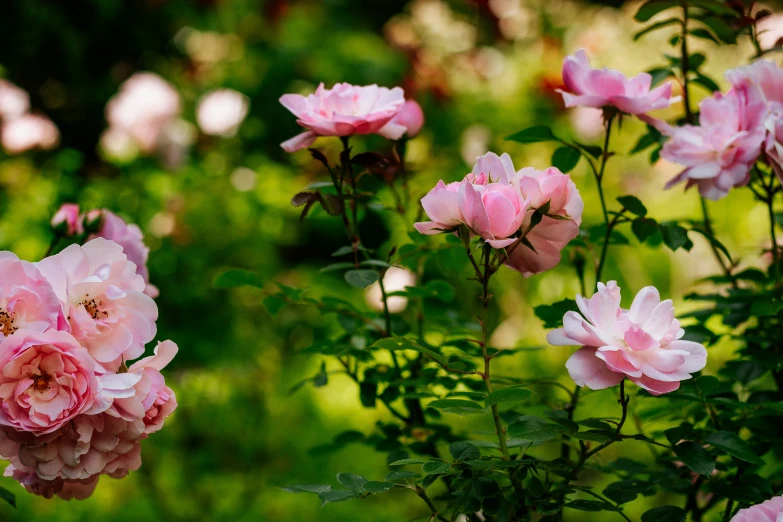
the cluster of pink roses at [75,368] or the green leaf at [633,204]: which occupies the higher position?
the green leaf at [633,204]

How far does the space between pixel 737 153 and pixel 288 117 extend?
3.44 metres

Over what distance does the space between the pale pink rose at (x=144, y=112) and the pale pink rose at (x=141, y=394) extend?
2362mm

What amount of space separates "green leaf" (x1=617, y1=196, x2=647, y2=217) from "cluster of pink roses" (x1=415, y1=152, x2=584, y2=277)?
15 centimetres

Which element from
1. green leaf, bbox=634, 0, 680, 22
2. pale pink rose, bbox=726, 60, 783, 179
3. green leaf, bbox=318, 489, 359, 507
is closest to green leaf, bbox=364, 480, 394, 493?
green leaf, bbox=318, 489, 359, 507

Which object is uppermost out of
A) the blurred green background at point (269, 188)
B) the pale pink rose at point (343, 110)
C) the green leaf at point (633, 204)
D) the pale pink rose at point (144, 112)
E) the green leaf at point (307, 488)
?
the pale pink rose at point (343, 110)

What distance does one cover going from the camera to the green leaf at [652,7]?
0.96 metres

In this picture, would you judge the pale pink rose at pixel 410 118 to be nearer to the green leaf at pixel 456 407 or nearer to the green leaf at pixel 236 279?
the green leaf at pixel 236 279

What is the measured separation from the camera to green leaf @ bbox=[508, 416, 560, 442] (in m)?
0.63

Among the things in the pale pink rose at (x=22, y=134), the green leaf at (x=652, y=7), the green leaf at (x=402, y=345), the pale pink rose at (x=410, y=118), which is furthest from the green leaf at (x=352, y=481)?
the pale pink rose at (x=22, y=134)

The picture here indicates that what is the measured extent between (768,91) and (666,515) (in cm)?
45

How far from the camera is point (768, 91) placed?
2.70ft

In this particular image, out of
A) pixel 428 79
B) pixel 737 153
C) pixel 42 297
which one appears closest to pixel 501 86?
pixel 428 79

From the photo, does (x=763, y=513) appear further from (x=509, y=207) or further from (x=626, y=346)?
(x=509, y=207)

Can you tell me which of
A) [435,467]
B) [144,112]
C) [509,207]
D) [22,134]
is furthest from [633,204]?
[22,134]
